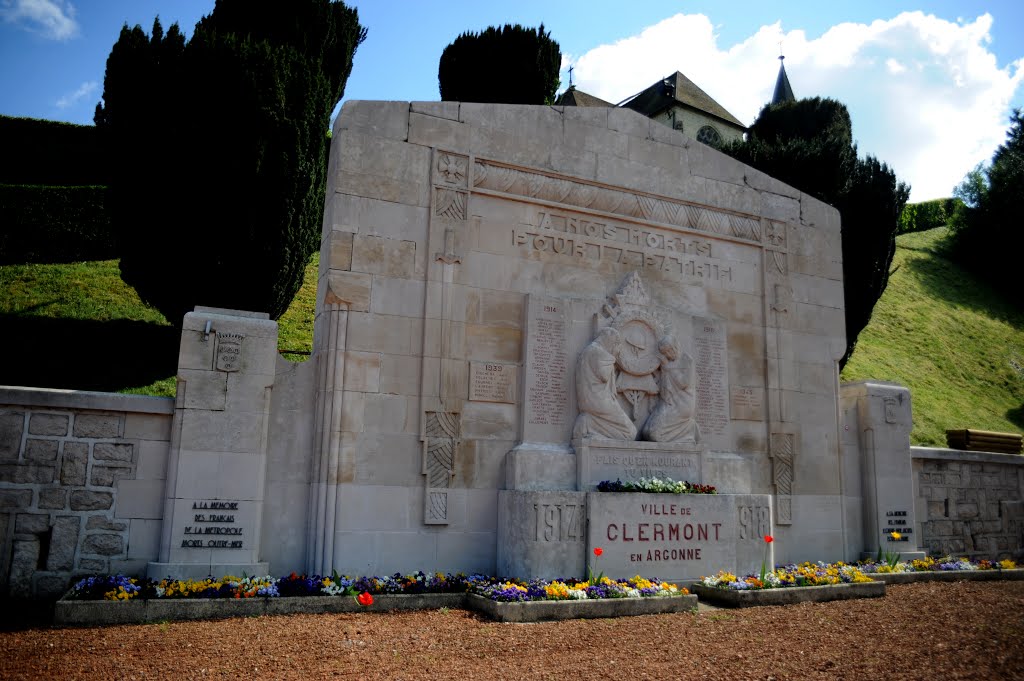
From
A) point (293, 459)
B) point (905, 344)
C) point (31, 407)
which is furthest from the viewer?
point (905, 344)

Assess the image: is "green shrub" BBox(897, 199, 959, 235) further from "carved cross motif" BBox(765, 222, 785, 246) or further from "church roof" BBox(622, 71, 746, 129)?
"carved cross motif" BBox(765, 222, 785, 246)

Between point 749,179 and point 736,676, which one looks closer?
point 736,676

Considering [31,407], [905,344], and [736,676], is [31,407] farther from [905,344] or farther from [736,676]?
[905,344]

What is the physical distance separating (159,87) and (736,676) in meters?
16.2

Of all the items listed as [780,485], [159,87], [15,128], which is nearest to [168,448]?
[780,485]

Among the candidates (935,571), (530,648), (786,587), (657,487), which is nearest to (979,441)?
(935,571)

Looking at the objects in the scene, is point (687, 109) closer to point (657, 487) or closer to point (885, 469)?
point (885, 469)

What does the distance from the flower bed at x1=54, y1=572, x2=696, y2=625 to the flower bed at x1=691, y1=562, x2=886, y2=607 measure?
680mm

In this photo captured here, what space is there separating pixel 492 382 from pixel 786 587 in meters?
4.35

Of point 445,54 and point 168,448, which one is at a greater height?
point 445,54

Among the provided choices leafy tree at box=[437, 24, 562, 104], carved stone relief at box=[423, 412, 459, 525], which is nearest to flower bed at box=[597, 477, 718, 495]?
carved stone relief at box=[423, 412, 459, 525]

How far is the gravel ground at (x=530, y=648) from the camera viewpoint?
17.7ft

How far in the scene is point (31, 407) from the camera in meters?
7.48

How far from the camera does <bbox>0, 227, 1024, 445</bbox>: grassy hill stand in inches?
603
